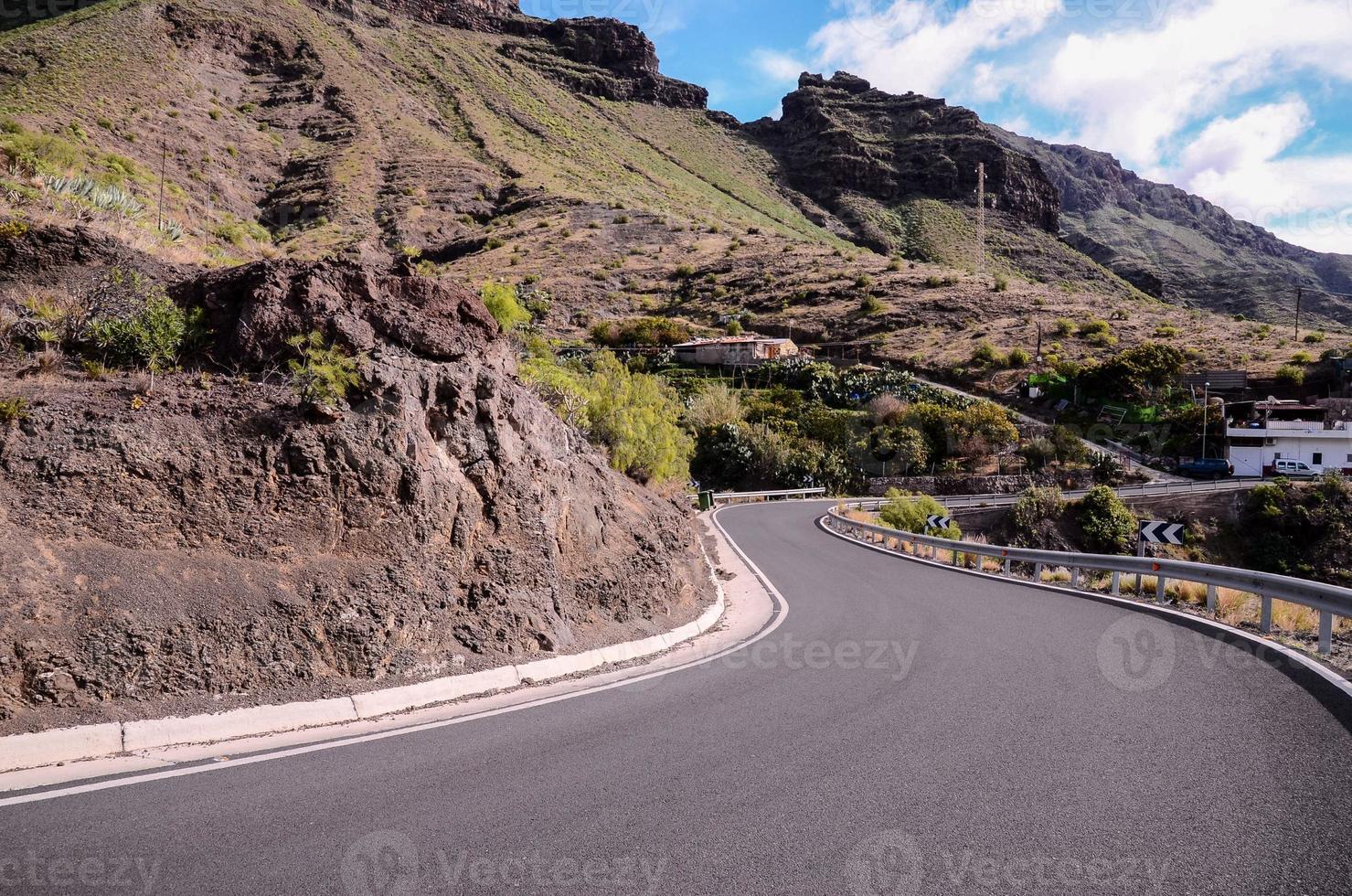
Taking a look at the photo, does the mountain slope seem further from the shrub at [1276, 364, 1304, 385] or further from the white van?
the white van

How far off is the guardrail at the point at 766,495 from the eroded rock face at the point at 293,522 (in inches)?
1384

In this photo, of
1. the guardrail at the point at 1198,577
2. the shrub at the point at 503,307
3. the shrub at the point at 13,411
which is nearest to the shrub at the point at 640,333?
the guardrail at the point at 1198,577

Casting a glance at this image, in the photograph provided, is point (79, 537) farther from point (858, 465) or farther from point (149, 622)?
point (858, 465)

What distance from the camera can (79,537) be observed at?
5812 millimetres

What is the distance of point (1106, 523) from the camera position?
33875 millimetres

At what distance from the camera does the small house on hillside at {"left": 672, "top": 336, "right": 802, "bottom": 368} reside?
64438 millimetres

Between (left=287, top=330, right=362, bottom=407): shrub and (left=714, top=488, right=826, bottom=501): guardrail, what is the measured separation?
36.8 metres

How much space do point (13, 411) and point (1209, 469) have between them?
52598 millimetres

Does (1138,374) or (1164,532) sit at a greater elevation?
(1138,374)

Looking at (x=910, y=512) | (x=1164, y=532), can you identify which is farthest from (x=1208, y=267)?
(x=1164, y=532)

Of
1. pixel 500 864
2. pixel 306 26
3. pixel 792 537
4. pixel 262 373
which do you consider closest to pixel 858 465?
pixel 792 537

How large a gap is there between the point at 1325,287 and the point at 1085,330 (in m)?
154

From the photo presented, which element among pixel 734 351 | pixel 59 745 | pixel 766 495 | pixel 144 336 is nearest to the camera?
pixel 59 745

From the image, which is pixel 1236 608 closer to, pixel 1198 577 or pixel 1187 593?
pixel 1198 577
